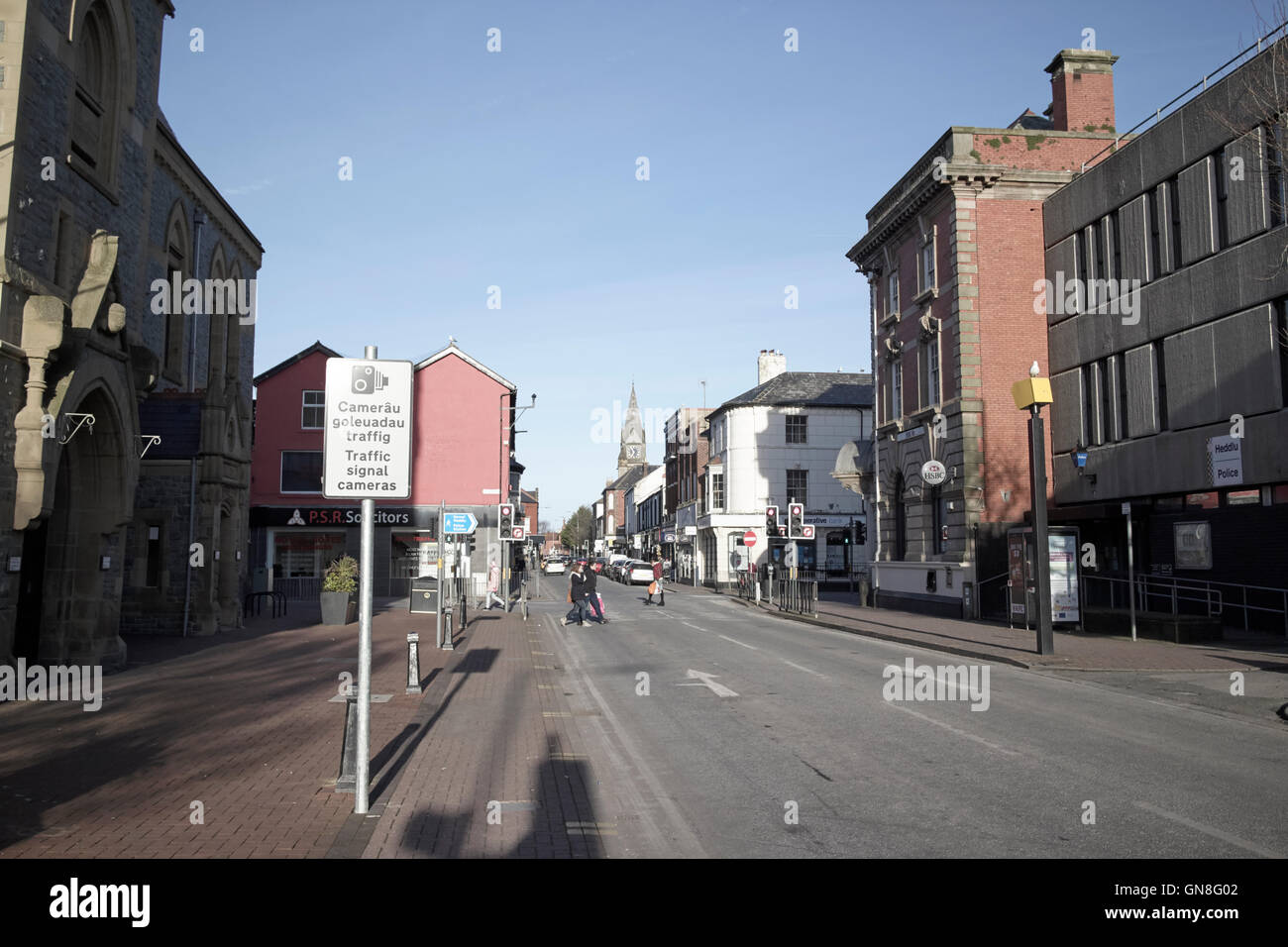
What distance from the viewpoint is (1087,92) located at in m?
29.7

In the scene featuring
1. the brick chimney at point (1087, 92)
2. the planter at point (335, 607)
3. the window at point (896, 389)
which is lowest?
the planter at point (335, 607)

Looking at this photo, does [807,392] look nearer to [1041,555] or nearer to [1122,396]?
[1122,396]

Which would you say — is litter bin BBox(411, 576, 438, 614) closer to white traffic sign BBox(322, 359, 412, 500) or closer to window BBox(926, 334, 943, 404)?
window BBox(926, 334, 943, 404)

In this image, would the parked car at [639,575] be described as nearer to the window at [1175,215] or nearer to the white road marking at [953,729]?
the window at [1175,215]

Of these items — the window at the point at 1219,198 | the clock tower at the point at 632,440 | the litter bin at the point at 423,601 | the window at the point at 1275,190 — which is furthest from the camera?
the clock tower at the point at 632,440

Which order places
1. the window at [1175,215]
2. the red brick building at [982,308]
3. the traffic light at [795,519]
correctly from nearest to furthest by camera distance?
the window at [1175,215] < the red brick building at [982,308] < the traffic light at [795,519]

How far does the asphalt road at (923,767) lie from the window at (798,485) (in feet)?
131

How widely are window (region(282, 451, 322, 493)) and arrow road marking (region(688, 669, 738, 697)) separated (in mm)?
32152

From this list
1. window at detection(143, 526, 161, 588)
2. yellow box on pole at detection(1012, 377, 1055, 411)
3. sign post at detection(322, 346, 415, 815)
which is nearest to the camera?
sign post at detection(322, 346, 415, 815)

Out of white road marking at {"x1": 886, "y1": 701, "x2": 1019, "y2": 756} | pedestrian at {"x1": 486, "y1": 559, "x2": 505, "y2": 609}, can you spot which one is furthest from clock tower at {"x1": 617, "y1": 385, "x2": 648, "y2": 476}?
white road marking at {"x1": 886, "y1": 701, "x2": 1019, "y2": 756}

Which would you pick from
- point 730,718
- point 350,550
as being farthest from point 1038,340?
point 350,550

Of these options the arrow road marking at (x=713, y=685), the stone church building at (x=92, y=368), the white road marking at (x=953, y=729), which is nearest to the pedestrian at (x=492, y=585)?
the stone church building at (x=92, y=368)

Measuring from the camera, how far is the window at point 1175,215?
74.5ft

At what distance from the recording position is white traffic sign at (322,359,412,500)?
23.0 feet
